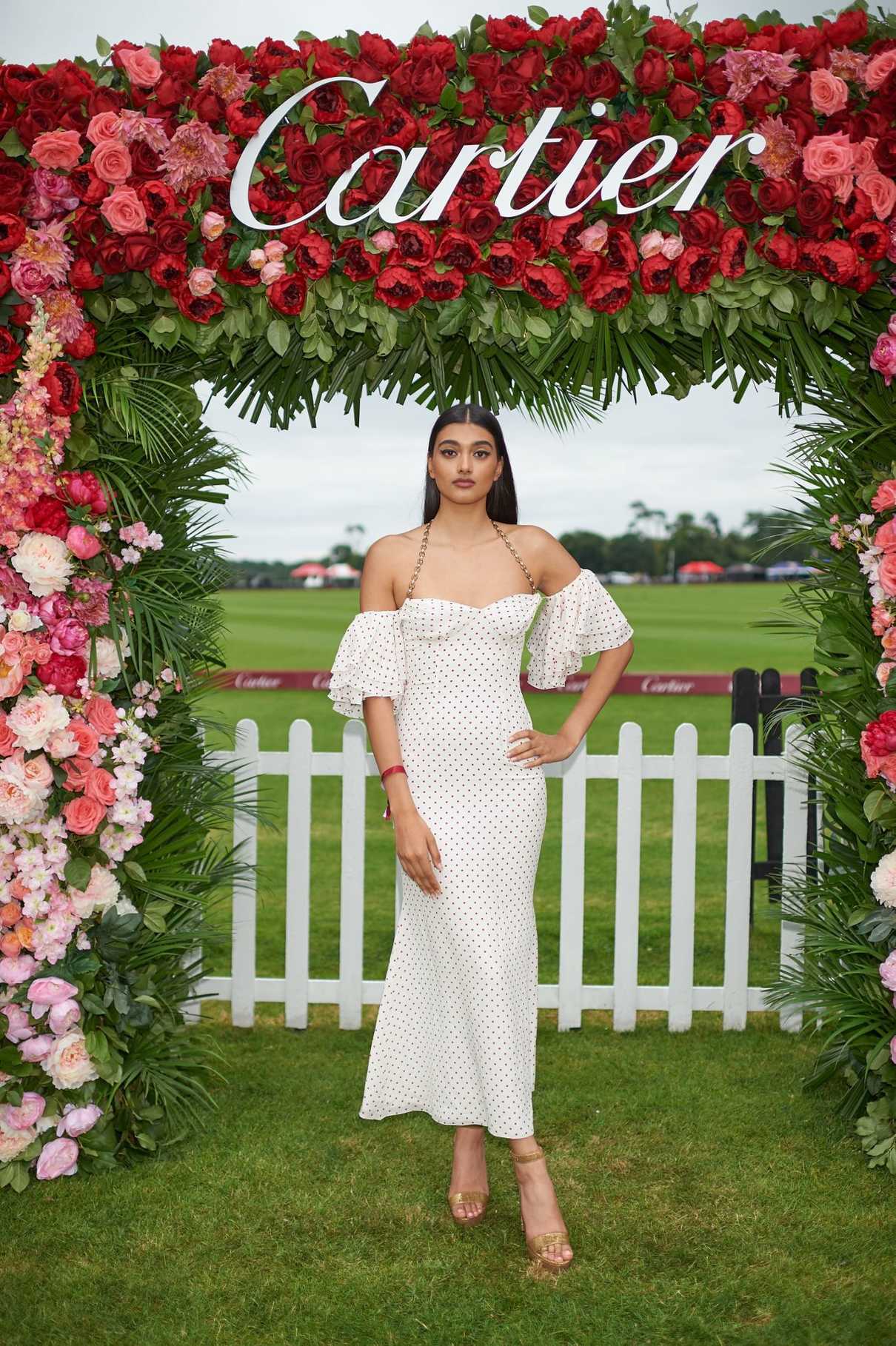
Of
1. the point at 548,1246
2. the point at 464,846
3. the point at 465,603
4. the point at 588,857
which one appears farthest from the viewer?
the point at 588,857

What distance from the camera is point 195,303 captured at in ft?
11.6

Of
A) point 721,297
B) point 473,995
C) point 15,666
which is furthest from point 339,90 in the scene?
point 473,995

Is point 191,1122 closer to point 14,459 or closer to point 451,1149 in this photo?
point 451,1149

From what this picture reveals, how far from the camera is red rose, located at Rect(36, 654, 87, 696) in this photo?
344 centimetres

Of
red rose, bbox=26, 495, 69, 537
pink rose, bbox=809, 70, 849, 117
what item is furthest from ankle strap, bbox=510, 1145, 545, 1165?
pink rose, bbox=809, 70, 849, 117

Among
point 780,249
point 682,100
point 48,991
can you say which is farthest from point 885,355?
point 48,991

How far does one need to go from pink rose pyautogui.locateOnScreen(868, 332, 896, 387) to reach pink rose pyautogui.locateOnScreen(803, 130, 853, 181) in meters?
0.50

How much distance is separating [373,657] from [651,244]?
5.00ft

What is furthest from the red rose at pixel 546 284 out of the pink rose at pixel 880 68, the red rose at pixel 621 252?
the pink rose at pixel 880 68

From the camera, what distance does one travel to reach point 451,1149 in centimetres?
376

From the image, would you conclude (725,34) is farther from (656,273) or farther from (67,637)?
(67,637)

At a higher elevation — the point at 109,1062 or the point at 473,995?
the point at 473,995

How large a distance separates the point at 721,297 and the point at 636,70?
2.30ft

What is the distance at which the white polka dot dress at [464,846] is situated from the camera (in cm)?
313
